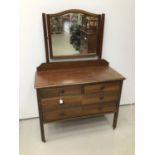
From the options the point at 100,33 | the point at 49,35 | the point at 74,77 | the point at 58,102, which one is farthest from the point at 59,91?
the point at 100,33

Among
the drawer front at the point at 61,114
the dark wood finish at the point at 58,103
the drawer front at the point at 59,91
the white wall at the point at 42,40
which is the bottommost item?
the drawer front at the point at 61,114

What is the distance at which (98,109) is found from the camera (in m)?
2.30

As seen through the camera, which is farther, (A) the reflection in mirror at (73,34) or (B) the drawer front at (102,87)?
(A) the reflection in mirror at (73,34)

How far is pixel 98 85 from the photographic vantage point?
2.17 metres

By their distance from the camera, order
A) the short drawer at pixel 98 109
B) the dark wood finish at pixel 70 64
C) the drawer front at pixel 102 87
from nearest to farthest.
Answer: the drawer front at pixel 102 87, the short drawer at pixel 98 109, the dark wood finish at pixel 70 64

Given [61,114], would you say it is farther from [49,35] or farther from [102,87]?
[49,35]

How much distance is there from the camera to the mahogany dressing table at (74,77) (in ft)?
6.86

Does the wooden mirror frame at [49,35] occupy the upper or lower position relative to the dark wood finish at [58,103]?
upper

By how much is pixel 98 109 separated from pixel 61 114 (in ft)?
1.41

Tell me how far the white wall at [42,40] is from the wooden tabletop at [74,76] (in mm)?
232

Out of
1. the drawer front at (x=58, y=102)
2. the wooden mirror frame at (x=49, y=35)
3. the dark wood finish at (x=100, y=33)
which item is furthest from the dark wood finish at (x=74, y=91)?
the dark wood finish at (x=100, y=33)

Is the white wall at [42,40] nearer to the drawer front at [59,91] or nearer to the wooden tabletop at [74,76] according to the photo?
the wooden tabletop at [74,76]

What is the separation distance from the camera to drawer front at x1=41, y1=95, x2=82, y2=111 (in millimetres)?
2082
